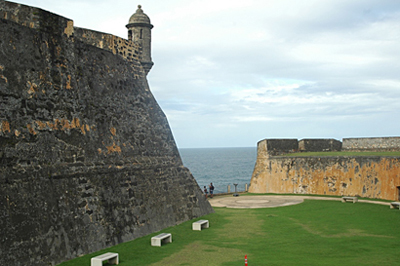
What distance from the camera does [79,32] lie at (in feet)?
47.1

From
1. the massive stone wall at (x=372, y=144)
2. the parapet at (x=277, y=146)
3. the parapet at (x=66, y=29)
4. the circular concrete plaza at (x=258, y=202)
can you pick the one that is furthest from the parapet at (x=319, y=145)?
the parapet at (x=66, y=29)

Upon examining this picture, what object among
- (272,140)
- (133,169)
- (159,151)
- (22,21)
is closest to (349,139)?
(272,140)

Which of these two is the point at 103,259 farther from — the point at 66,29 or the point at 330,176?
the point at 330,176

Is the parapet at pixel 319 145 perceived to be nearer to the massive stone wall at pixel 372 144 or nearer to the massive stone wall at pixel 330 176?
the massive stone wall at pixel 372 144

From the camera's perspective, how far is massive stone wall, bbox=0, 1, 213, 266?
1017 centimetres

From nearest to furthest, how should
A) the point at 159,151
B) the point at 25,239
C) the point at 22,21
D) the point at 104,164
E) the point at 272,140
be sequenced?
1. the point at 25,239
2. the point at 22,21
3. the point at 104,164
4. the point at 159,151
5. the point at 272,140

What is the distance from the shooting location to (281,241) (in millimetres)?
13133

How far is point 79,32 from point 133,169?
524 cm

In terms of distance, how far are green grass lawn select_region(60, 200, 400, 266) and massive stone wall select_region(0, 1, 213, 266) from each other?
863mm

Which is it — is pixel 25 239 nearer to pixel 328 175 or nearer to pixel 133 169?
pixel 133 169

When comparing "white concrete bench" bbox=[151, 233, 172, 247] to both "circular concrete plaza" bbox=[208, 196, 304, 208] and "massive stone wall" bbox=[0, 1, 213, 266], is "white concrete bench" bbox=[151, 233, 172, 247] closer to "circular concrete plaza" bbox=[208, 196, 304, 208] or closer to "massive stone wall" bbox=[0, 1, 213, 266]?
"massive stone wall" bbox=[0, 1, 213, 266]

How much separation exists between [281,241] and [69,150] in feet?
23.8

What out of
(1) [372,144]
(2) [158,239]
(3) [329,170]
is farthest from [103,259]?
(1) [372,144]

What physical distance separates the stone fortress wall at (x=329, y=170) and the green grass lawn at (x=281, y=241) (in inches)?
186
